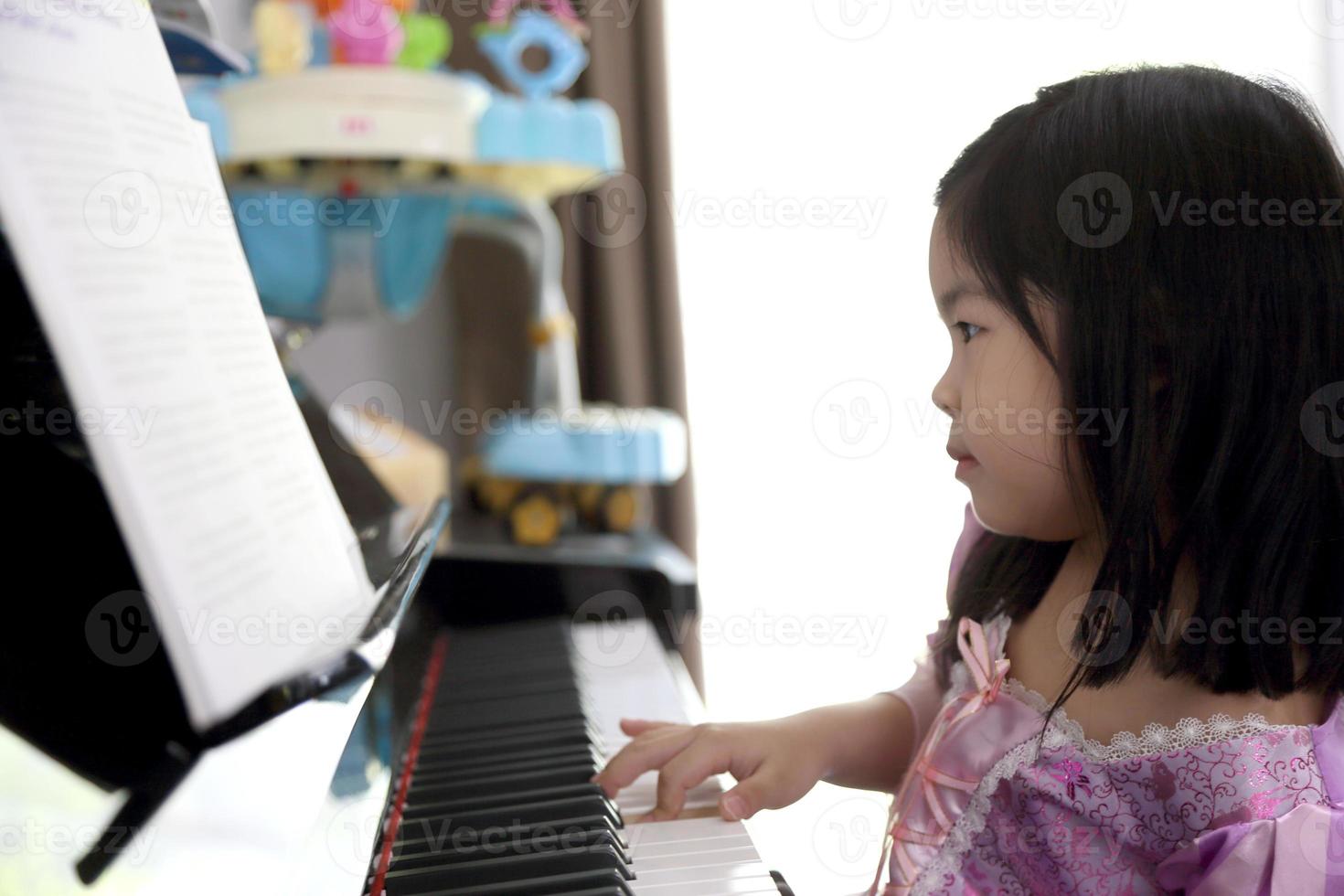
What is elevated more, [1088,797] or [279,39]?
[279,39]

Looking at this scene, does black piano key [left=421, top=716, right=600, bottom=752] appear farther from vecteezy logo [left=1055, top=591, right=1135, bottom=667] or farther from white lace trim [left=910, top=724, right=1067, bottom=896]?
vecteezy logo [left=1055, top=591, right=1135, bottom=667]

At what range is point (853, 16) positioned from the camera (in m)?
2.48

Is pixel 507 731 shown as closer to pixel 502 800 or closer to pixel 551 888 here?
pixel 502 800

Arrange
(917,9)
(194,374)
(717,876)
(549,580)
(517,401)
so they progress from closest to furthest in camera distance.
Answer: (194,374), (717,876), (549,580), (917,9), (517,401)

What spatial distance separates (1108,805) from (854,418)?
189cm

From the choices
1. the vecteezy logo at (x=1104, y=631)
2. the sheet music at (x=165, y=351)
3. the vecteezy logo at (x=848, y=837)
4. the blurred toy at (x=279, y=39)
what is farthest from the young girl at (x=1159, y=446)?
the vecteezy logo at (x=848, y=837)

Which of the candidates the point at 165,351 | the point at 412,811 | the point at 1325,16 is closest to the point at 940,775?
the point at 412,811

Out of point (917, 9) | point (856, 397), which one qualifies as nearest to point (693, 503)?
point (856, 397)

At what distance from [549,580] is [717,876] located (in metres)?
0.65

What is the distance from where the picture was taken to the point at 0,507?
0.57 meters

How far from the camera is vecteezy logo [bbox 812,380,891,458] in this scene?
257 centimetres

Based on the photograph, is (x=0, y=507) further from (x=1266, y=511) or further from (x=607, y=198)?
(x=607, y=198)

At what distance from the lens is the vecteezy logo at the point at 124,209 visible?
0.49 meters

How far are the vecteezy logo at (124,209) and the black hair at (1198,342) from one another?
544 millimetres
